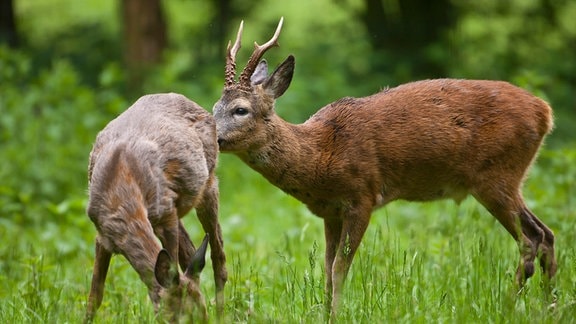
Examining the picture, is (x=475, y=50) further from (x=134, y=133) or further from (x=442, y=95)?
(x=134, y=133)

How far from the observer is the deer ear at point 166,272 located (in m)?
5.45

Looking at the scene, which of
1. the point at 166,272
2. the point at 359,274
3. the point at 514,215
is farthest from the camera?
the point at 359,274

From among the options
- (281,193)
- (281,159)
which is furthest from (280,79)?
(281,193)

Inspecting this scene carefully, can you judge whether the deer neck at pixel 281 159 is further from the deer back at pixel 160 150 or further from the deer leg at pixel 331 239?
the deer back at pixel 160 150

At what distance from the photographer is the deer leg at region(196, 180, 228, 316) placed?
279 inches

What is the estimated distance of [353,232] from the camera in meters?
7.25

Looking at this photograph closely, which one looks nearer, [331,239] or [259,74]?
[331,239]

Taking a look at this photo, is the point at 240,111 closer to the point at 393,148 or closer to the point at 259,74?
the point at 259,74

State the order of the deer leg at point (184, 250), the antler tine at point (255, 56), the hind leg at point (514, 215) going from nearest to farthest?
the deer leg at point (184, 250)
the antler tine at point (255, 56)
the hind leg at point (514, 215)

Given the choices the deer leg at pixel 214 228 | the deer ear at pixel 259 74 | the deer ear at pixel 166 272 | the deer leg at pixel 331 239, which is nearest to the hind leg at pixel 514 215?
the deer leg at pixel 331 239

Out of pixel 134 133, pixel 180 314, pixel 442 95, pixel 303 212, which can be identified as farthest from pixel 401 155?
pixel 303 212

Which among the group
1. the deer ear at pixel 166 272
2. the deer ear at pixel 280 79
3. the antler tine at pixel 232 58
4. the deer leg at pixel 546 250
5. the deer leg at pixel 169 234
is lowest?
the deer leg at pixel 546 250

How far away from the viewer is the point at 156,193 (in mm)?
6160

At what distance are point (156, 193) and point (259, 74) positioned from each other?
183 cm
